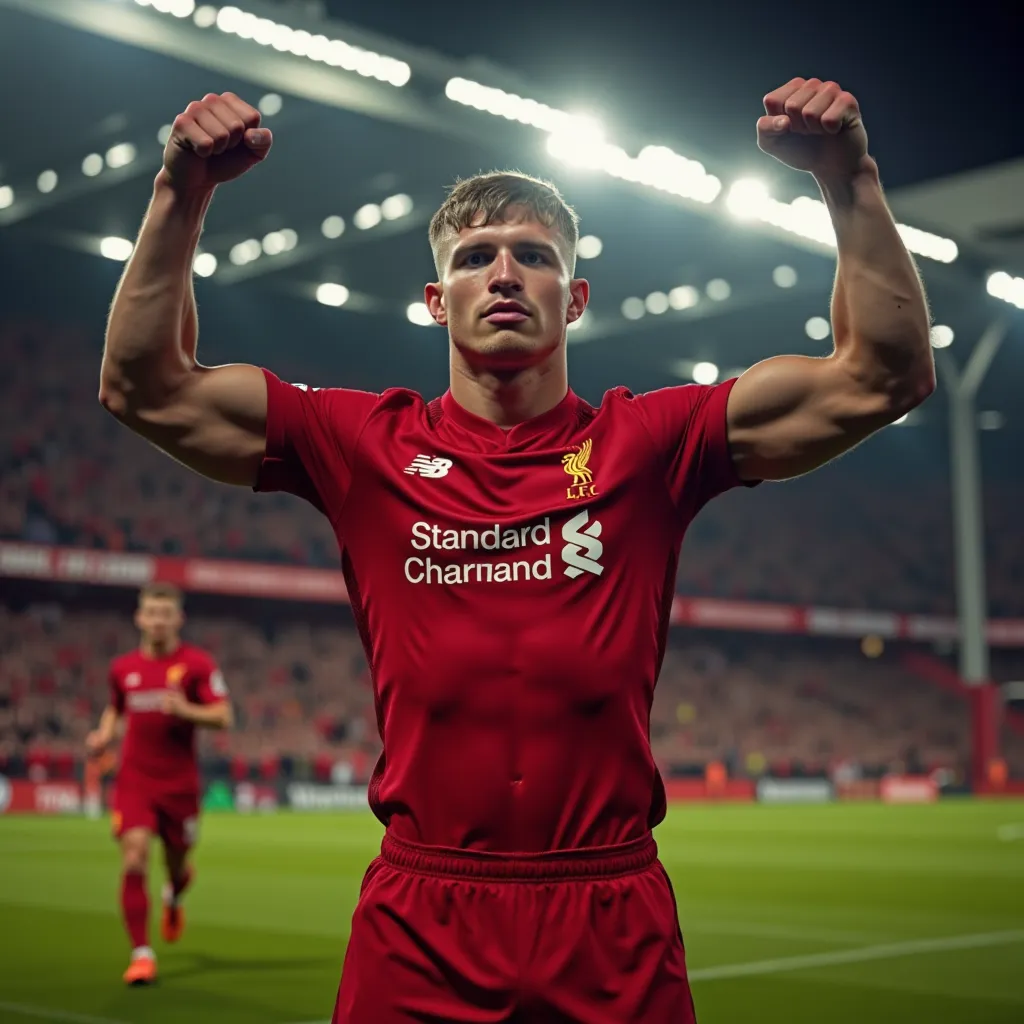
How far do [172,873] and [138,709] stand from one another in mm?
1054

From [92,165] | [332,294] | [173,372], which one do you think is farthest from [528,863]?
[332,294]

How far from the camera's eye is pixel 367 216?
30.0 meters

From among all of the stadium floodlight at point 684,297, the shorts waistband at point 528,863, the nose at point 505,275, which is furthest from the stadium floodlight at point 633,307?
the shorts waistband at point 528,863

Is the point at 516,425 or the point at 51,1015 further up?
the point at 516,425

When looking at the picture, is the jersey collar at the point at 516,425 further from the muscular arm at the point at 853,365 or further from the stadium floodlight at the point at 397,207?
the stadium floodlight at the point at 397,207

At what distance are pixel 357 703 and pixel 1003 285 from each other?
17.3 m

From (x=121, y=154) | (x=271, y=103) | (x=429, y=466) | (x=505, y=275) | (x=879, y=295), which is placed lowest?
(x=429, y=466)

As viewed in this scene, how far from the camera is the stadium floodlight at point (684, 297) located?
35.4 meters

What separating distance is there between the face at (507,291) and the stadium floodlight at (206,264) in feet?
96.5

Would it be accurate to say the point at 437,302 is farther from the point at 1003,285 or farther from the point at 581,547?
the point at 1003,285

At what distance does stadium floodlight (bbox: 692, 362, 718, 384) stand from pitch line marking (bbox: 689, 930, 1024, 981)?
32.2 meters

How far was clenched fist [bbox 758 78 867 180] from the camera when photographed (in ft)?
9.10

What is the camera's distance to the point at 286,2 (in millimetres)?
21828

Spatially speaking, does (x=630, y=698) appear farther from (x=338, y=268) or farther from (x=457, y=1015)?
(x=338, y=268)
